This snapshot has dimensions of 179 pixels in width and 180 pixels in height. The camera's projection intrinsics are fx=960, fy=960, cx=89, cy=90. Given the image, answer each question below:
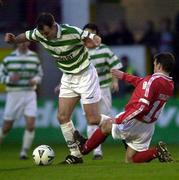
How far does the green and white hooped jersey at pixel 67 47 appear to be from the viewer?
1368cm

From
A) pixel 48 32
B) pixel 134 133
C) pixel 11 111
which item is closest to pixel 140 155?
pixel 134 133

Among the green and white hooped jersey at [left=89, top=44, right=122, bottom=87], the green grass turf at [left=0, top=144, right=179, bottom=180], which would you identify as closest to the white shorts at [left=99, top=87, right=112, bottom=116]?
the green and white hooped jersey at [left=89, top=44, right=122, bottom=87]

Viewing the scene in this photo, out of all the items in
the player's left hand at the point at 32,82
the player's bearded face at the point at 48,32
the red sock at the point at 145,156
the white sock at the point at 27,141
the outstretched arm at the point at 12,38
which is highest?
the player's bearded face at the point at 48,32

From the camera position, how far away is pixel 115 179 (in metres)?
11.4

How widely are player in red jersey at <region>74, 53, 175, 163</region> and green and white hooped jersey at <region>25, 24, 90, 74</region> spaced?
62 cm

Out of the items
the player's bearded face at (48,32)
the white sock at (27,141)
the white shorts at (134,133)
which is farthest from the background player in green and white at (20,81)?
the white shorts at (134,133)

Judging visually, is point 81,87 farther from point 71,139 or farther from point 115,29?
point 115,29

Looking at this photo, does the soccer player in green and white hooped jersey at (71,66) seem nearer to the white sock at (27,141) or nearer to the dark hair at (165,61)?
the dark hair at (165,61)

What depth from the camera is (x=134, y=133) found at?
13438 millimetres

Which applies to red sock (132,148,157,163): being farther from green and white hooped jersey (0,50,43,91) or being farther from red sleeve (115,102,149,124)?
green and white hooped jersey (0,50,43,91)

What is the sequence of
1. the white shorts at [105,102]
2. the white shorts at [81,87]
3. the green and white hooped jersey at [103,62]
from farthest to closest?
the green and white hooped jersey at [103,62]
the white shorts at [105,102]
the white shorts at [81,87]

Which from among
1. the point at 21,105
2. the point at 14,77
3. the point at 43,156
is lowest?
the point at 21,105

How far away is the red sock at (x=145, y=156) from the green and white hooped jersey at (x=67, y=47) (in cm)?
153

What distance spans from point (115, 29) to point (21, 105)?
6868 mm
